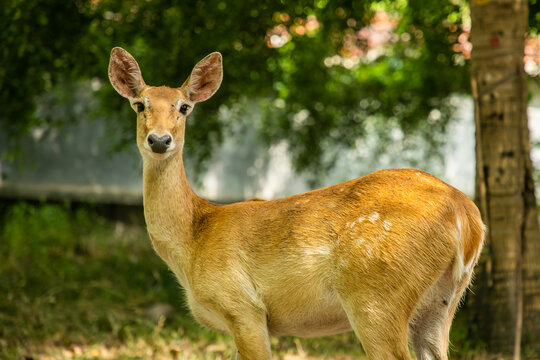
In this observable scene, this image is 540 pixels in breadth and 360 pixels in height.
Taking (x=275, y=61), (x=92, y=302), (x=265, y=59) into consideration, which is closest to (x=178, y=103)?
(x=265, y=59)

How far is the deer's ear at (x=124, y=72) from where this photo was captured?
3580 mm

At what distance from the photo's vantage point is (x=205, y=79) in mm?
3715

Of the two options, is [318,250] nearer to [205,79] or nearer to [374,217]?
[374,217]

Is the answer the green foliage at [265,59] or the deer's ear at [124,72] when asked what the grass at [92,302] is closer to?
the green foliage at [265,59]

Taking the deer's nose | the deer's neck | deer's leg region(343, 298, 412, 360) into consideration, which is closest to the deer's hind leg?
deer's leg region(343, 298, 412, 360)

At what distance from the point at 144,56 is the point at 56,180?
4.06m

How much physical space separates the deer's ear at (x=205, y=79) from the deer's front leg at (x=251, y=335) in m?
1.32

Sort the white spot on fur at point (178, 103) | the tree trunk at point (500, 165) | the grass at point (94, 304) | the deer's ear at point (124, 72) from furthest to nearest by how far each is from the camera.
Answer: the grass at point (94, 304), the tree trunk at point (500, 165), the deer's ear at point (124, 72), the white spot on fur at point (178, 103)

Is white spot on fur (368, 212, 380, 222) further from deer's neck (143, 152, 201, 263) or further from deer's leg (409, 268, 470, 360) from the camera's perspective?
deer's neck (143, 152, 201, 263)

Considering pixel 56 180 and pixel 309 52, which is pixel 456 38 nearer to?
pixel 309 52

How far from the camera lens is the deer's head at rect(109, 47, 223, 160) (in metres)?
3.22

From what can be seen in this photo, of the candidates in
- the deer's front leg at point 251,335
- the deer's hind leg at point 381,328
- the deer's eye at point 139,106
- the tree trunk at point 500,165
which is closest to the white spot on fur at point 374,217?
the deer's hind leg at point 381,328

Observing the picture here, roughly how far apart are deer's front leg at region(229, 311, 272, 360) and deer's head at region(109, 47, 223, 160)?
0.97m

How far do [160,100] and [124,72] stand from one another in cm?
44
